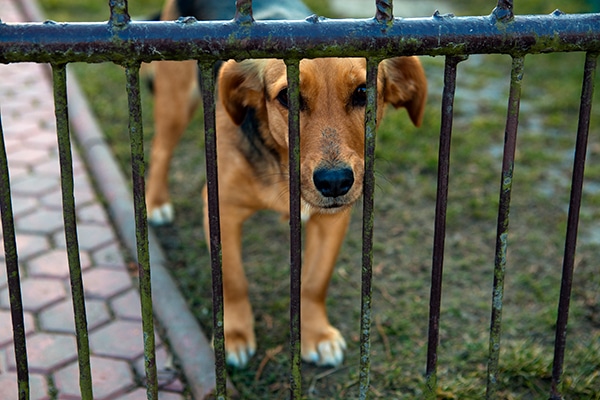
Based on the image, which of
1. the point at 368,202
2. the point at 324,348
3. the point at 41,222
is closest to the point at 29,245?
the point at 41,222

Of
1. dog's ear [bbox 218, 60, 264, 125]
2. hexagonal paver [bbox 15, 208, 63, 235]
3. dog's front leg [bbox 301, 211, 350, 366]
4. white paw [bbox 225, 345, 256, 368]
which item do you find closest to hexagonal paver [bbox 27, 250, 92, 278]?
hexagonal paver [bbox 15, 208, 63, 235]

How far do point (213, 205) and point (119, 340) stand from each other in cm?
163

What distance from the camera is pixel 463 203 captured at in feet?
15.1

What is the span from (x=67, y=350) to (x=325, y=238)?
1.27m

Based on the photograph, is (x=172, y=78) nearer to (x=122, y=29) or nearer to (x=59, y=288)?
(x=59, y=288)

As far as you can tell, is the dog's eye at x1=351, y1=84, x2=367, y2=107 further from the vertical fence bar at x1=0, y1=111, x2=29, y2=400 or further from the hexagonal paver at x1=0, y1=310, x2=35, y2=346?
the hexagonal paver at x1=0, y1=310, x2=35, y2=346

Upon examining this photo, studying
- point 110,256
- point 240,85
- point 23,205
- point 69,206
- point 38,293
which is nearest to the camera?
point 69,206

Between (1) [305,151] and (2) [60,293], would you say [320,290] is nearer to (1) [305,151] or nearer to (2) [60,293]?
(1) [305,151]

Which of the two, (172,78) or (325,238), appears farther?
(172,78)

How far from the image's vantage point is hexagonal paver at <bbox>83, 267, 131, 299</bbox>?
370 cm

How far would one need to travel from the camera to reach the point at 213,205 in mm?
1963

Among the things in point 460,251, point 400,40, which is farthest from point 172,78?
point 400,40

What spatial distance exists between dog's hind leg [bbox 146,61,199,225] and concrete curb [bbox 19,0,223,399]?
161mm

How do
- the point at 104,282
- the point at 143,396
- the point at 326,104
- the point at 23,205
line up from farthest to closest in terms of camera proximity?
the point at 23,205 < the point at 104,282 < the point at 143,396 < the point at 326,104
